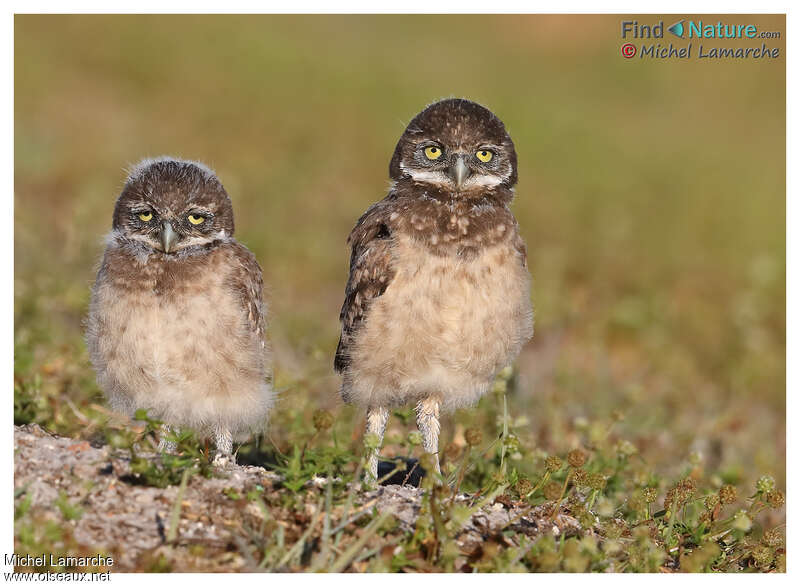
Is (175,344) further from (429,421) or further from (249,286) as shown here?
(429,421)

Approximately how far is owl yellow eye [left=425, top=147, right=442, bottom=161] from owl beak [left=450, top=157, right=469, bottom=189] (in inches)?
5.3

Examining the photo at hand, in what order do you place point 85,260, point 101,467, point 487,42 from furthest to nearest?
1. point 487,42
2. point 85,260
3. point 101,467

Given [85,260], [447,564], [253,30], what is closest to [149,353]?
[447,564]

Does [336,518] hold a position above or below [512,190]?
below

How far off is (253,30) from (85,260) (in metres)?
11.2

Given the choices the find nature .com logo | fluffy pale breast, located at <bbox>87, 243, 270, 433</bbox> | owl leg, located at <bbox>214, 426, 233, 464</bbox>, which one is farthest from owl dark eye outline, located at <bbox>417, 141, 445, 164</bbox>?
the find nature .com logo

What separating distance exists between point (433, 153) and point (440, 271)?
0.77m

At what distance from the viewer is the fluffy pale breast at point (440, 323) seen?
538 centimetres

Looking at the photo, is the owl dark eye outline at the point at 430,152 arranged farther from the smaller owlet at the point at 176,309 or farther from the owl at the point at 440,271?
the smaller owlet at the point at 176,309

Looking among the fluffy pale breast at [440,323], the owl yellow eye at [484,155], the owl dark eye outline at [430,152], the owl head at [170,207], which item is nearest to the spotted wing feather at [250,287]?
the owl head at [170,207]

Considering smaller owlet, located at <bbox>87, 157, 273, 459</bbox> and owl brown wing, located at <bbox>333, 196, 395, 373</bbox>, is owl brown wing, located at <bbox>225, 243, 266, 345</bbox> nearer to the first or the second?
smaller owlet, located at <bbox>87, 157, 273, 459</bbox>

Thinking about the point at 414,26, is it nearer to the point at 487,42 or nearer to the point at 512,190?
the point at 487,42

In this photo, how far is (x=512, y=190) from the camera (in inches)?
229

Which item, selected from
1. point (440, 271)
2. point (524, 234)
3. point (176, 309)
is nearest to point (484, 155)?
point (440, 271)
